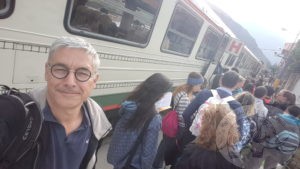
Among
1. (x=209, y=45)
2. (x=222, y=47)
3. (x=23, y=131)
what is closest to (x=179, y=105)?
(x=23, y=131)

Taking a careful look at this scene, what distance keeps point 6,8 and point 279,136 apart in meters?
3.52

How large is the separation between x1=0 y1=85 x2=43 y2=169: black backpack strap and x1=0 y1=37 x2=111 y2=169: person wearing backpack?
0.11 m

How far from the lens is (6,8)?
7.38 ft

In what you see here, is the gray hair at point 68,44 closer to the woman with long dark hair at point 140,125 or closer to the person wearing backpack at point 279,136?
the woman with long dark hair at point 140,125

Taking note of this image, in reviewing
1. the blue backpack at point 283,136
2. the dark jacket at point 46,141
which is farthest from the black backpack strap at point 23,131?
the blue backpack at point 283,136

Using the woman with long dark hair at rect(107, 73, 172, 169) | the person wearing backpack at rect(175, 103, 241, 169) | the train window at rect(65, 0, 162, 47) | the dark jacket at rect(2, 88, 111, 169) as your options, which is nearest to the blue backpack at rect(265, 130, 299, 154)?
the person wearing backpack at rect(175, 103, 241, 169)

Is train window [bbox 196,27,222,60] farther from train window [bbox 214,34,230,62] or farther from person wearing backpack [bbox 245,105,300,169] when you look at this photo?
person wearing backpack [bbox 245,105,300,169]

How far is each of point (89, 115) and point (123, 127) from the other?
0.91m

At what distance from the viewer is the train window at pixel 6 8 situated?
7.29 ft

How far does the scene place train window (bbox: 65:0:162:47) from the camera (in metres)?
3.00

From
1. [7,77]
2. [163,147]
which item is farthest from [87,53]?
[163,147]

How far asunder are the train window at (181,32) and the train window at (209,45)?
2.70 feet

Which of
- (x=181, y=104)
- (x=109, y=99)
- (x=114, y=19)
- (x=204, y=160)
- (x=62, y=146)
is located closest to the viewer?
(x=62, y=146)

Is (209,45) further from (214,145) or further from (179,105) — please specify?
(214,145)
